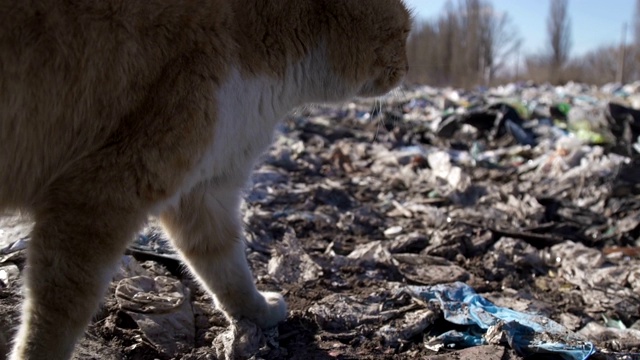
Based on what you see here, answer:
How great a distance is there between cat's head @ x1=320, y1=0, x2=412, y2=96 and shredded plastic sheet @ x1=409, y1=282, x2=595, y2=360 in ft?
3.58

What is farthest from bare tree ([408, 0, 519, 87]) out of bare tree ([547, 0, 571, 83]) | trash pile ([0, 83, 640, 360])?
trash pile ([0, 83, 640, 360])

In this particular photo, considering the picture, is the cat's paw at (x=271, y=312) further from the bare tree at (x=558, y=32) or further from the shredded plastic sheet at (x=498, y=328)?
the bare tree at (x=558, y=32)

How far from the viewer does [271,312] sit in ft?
9.00

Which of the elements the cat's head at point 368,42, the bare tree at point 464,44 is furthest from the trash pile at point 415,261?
the bare tree at point 464,44

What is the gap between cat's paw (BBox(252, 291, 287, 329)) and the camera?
2.70m

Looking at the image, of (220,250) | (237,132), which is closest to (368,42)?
(237,132)

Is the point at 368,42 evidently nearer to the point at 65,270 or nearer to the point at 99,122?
→ the point at 99,122

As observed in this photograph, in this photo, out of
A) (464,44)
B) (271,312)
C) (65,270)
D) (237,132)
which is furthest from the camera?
(464,44)

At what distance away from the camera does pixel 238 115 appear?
6.63ft

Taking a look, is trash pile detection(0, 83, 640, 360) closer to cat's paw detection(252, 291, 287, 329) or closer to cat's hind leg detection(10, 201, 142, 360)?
cat's paw detection(252, 291, 287, 329)

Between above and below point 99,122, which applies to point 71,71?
above

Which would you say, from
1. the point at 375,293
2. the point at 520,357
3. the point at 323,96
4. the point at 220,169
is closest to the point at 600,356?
the point at 520,357

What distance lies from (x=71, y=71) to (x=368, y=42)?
1.16 metres

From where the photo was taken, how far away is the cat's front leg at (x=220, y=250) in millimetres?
2492
